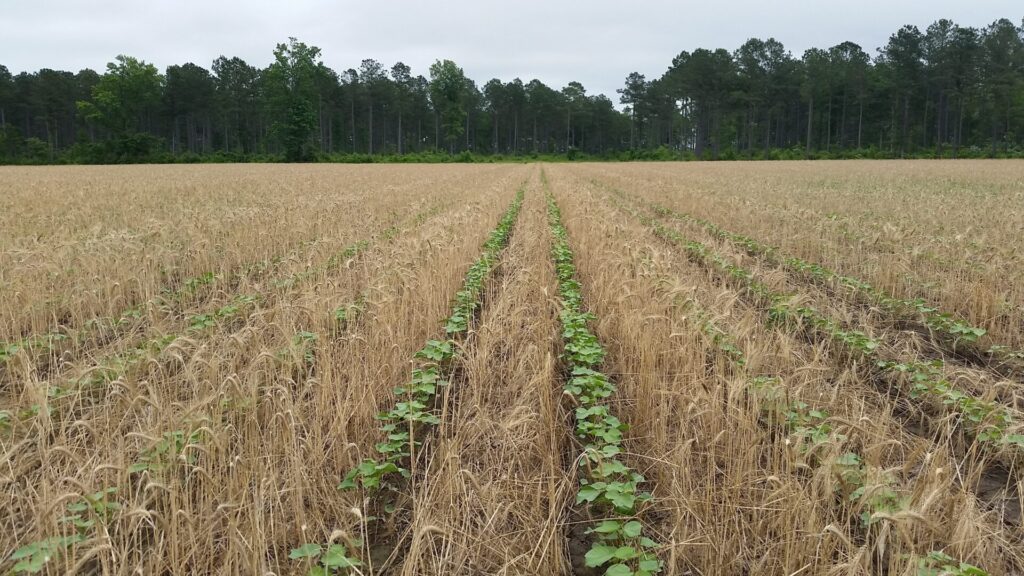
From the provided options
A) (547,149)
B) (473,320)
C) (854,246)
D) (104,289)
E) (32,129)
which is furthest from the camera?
(547,149)

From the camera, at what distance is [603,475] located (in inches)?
108

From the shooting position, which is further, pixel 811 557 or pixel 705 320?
pixel 705 320

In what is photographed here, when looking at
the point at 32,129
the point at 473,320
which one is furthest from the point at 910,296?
the point at 32,129

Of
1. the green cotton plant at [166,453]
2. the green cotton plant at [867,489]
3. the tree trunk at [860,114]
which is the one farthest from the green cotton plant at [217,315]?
the tree trunk at [860,114]

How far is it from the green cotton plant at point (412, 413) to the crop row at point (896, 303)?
4224mm

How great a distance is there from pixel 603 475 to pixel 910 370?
3.01 meters

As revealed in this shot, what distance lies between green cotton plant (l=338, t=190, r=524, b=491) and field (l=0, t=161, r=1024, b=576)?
0.08ft

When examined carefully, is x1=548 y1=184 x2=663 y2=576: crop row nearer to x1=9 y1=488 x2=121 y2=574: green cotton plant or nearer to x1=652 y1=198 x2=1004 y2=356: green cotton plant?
x1=9 y1=488 x2=121 y2=574: green cotton plant

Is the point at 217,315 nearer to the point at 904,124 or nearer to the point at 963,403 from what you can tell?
the point at 963,403

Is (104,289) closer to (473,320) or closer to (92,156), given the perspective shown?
(473,320)

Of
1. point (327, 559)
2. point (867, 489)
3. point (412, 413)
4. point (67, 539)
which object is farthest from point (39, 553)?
point (867, 489)

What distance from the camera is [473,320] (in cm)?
577

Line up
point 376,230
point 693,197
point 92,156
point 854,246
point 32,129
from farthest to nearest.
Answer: point 32,129, point 92,156, point 693,197, point 376,230, point 854,246

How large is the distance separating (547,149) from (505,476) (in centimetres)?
12207
